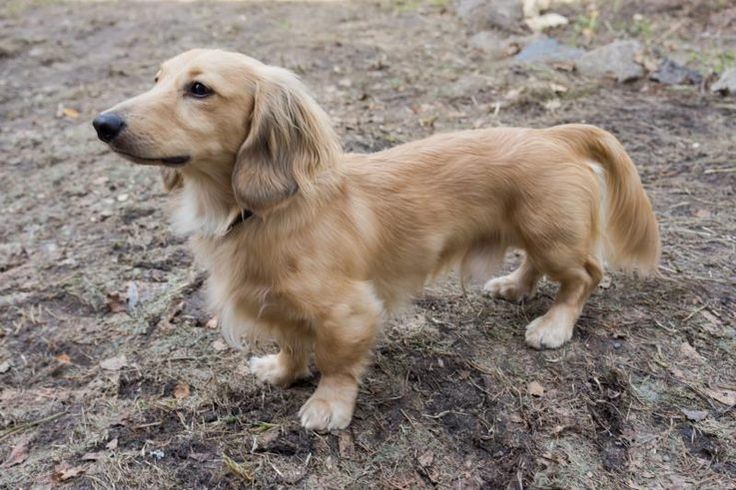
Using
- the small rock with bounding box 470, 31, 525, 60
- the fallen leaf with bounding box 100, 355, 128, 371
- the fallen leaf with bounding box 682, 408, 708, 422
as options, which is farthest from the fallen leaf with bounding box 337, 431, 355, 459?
the small rock with bounding box 470, 31, 525, 60

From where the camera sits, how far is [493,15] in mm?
8281

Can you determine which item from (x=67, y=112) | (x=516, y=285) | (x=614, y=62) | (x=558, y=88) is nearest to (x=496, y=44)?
(x=614, y=62)

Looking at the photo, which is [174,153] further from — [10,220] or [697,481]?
[10,220]

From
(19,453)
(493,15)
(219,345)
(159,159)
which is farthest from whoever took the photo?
Result: (493,15)

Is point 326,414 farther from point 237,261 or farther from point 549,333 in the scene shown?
point 549,333

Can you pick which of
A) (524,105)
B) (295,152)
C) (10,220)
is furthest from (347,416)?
(524,105)

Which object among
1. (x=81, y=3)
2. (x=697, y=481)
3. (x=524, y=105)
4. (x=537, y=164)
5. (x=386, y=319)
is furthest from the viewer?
(x=81, y=3)

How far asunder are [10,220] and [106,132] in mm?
2907

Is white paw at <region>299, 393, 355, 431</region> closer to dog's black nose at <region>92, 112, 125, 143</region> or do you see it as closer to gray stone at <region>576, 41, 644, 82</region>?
dog's black nose at <region>92, 112, 125, 143</region>

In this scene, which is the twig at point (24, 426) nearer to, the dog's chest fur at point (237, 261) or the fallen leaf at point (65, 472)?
the fallen leaf at point (65, 472)

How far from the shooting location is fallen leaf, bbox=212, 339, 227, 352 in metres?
3.67

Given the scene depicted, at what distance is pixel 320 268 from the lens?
2.92 meters

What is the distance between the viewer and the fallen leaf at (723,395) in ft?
10.3

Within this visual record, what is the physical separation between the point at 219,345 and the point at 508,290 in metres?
1.70
